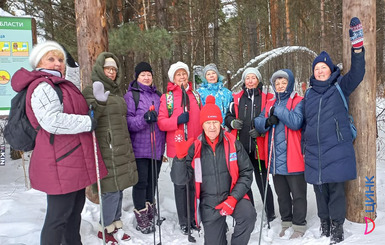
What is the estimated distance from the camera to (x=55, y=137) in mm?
2385

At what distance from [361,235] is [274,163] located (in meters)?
1.10

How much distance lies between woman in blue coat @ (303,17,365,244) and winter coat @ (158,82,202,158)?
1315mm

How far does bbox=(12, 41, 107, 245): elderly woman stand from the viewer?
7.61 ft

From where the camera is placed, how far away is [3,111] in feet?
13.2

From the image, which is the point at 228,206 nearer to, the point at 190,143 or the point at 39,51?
the point at 190,143

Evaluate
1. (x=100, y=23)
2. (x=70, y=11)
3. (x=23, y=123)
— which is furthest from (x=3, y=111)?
(x=70, y=11)

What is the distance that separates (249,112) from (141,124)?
4.46ft

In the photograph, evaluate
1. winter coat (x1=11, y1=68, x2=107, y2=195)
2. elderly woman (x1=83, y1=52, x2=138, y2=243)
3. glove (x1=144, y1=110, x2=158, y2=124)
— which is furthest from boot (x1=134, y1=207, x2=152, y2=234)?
winter coat (x1=11, y1=68, x2=107, y2=195)

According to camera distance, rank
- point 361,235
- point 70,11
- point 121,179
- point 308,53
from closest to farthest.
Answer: point 361,235, point 121,179, point 70,11, point 308,53

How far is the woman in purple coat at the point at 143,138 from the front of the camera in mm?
3609

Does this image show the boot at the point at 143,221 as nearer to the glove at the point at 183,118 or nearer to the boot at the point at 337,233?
the glove at the point at 183,118

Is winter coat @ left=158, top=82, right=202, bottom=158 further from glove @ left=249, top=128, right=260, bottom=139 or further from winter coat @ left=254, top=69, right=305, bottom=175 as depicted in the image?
winter coat @ left=254, top=69, right=305, bottom=175

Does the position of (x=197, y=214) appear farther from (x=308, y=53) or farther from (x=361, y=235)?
(x=308, y=53)

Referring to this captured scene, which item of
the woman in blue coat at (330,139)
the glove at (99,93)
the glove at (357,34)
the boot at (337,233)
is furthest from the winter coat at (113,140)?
the glove at (357,34)
